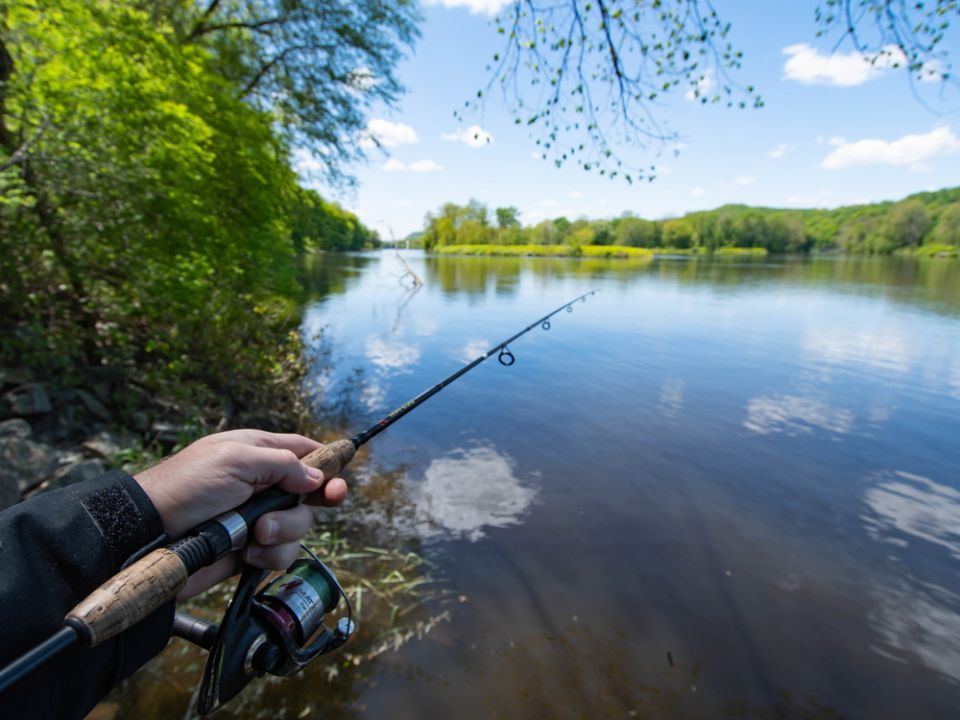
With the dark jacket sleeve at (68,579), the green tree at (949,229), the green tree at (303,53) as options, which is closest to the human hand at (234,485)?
the dark jacket sleeve at (68,579)

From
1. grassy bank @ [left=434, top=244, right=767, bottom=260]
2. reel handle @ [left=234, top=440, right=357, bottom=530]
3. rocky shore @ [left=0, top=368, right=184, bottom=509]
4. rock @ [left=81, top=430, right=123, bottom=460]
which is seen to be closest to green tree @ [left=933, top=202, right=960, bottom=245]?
grassy bank @ [left=434, top=244, right=767, bottom=260]

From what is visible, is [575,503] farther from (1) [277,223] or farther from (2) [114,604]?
(1) [277,223]

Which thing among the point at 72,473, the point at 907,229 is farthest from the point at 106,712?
the point at 907,229

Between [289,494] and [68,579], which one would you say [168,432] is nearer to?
Result: [289,494]

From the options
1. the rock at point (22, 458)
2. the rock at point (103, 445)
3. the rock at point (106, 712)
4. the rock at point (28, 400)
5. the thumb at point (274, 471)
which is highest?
the thumb at point (274, 471)

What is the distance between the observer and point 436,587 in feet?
15.4

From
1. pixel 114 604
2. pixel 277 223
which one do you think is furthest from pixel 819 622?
pixel 277 223

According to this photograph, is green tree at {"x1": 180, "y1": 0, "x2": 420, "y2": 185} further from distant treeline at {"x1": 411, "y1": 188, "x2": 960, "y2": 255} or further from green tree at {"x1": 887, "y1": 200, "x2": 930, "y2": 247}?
green tree at {"x1": 887, "y1": 200, "x2": 930, "y2": 247}

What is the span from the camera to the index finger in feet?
5.35

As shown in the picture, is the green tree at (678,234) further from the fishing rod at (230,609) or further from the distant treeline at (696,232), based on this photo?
the fishing rod at (230,609)

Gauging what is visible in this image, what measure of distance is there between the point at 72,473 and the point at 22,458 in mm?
464

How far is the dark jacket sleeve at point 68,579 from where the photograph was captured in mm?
1036

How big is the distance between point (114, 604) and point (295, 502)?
64 cm

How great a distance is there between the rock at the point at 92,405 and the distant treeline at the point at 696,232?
11848 cm
